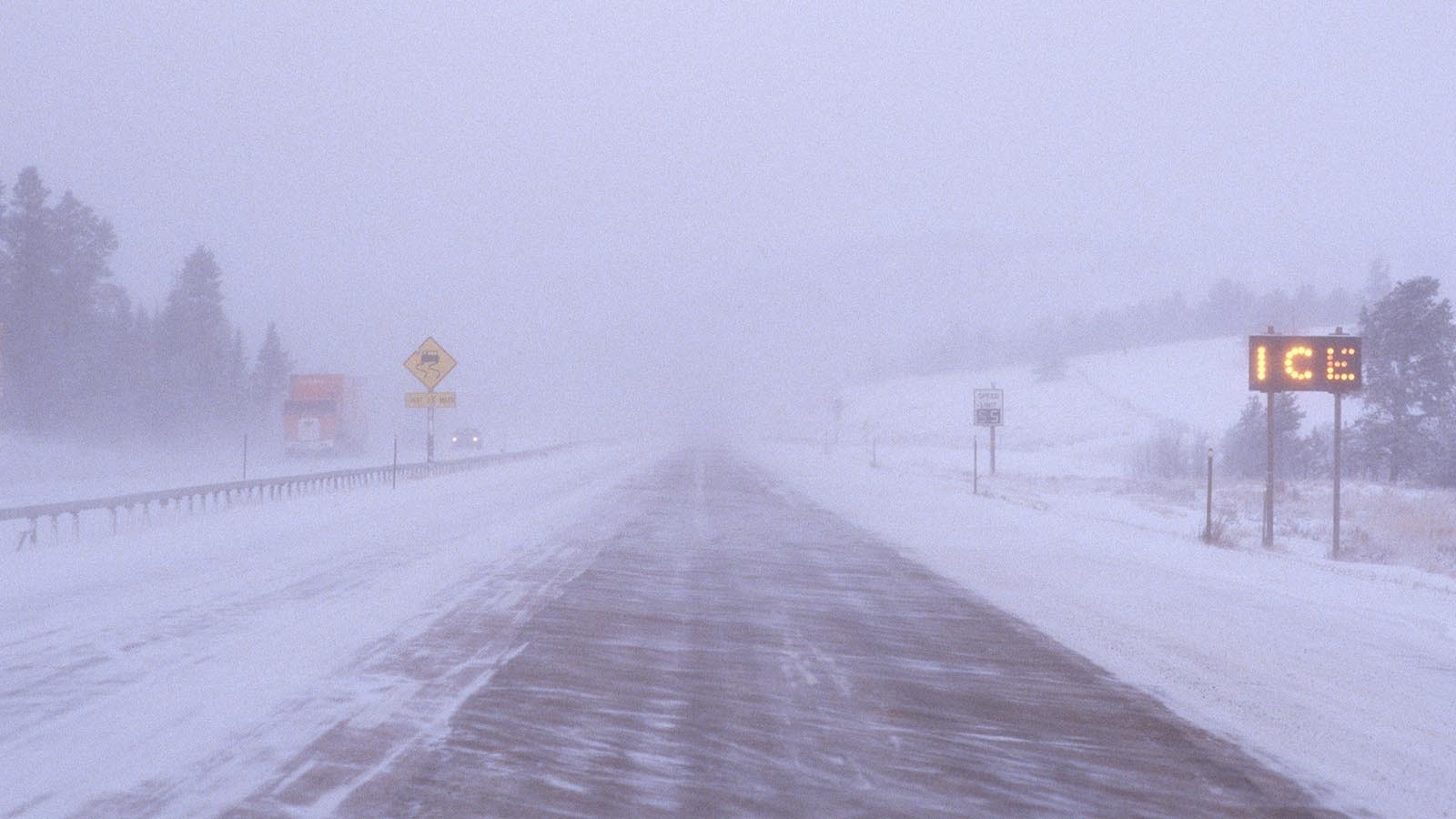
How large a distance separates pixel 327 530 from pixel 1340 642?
47.7ft

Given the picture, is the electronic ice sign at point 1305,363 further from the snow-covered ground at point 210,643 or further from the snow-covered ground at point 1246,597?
the snow-covered ground at point 210,643

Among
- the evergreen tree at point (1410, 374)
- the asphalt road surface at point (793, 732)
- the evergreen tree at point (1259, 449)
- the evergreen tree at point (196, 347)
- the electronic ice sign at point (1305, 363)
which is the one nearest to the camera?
the asphalt road surface at point (793, 732)

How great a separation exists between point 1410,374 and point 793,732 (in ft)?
164

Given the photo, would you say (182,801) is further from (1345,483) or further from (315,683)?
(1345,483)

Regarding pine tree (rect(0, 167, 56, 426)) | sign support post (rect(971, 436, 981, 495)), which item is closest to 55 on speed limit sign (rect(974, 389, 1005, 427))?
sign support post (rect(971, 436, 981, 495))

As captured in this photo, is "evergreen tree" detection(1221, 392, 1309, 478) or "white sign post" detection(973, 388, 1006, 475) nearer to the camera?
"white sign post" detection(973, 388, 1006, 475)

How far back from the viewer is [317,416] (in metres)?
58.8

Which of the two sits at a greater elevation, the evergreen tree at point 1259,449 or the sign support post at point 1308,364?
the sign support post at point 1308,364

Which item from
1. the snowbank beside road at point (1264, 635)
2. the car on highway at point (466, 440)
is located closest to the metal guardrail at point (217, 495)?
the snowbank beside road at point (1264, 635)

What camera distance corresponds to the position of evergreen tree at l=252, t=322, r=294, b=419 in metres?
87.4

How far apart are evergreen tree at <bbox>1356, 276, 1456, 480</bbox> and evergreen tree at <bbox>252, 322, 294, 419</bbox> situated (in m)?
71.1

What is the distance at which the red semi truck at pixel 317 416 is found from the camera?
5866 cm

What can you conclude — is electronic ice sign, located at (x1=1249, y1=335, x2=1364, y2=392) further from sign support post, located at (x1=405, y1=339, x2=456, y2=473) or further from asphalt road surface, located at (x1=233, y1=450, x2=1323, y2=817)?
sign support post, located at (x1=405, y1=339, x2=456, y2=473)

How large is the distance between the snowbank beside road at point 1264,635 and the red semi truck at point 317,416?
43.5m
